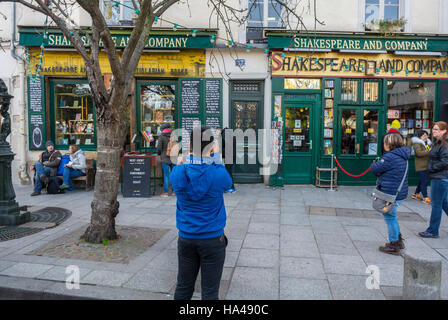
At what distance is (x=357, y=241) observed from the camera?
5.66m

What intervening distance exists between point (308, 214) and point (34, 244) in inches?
206

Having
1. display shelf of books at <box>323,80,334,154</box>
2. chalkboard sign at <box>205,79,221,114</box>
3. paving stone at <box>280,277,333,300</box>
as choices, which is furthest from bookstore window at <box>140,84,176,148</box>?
paving stone at <box>280,277,333,300</box>

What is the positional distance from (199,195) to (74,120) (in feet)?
30.8

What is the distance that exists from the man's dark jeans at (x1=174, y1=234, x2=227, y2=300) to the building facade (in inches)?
300

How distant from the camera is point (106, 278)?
162 inches

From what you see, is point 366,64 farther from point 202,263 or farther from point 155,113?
point 202,263

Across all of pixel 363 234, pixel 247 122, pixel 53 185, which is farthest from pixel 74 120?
pixel 363 234

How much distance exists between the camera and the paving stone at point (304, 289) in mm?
3727

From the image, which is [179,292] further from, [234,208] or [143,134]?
[143,134]

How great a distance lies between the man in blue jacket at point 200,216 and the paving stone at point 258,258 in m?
1.73

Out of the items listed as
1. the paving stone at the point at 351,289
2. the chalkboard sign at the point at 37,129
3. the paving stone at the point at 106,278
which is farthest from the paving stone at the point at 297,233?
the chalkboard sign at the point at 37,129

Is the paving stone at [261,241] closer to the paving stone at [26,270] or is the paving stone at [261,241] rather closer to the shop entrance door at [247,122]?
the paving stone at [26,270]

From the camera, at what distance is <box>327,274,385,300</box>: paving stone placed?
12.3 feet
